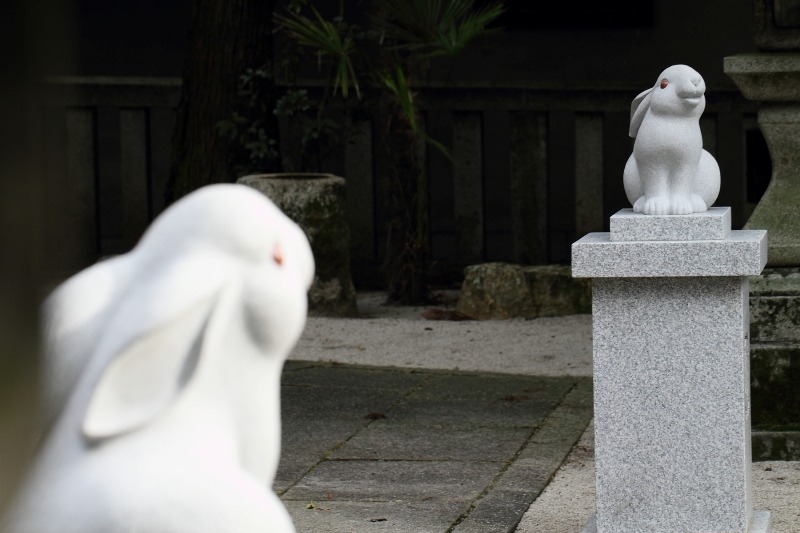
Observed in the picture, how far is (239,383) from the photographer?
4.59 ft

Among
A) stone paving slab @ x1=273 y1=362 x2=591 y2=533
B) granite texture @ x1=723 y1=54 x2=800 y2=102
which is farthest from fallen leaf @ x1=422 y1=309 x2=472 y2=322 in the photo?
granite texture @ x1=723 y1=54 x2=800 y2=102

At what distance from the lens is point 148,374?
4.36 ft

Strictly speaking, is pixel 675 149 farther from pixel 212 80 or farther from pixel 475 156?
pixel 212 80

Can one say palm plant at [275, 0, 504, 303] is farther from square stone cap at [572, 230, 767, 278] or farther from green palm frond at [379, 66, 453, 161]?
square stone cap at [572, 230, 767, 278]

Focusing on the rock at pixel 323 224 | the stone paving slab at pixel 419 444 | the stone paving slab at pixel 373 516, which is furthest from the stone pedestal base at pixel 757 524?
the rock at pixel 323 224

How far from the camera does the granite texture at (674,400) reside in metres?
3.75

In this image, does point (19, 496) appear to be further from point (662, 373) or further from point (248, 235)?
point (662, 373)

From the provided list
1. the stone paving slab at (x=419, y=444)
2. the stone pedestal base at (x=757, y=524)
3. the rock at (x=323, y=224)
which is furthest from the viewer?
→ the rock at (x=323, y=224)

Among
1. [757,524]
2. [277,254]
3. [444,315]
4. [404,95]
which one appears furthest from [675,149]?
[444,315]

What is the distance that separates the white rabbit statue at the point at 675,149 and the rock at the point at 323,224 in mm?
3884

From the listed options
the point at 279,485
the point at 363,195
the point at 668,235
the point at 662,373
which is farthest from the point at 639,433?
the point at 363,195

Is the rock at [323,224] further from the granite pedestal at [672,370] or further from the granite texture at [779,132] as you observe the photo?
the granite pedestal at [672,370]

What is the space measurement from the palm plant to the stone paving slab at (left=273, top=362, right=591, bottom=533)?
175 centimetres

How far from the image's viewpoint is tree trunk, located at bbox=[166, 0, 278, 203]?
8391 mm
